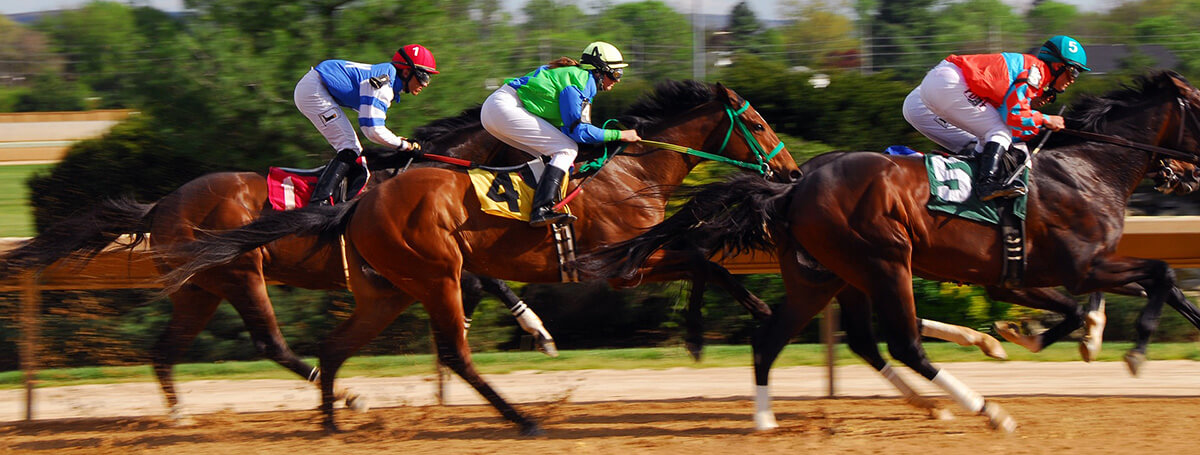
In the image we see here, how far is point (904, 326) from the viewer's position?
551cm

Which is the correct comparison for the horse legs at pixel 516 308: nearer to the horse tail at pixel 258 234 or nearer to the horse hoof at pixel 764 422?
the horse tail at pixel 258 234

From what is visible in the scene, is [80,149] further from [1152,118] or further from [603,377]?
[1152,118]

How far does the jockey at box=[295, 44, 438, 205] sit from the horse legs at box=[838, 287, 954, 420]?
8.52ft

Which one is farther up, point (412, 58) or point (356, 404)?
point (412, 58)

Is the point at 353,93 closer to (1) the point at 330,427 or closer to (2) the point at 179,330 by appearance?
(2) the point at 179,330

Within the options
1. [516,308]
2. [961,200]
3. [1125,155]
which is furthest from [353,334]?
[1125,155]

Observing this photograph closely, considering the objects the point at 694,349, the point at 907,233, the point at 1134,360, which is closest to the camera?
the point at 907,233

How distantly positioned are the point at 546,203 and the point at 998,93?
2.32 meters

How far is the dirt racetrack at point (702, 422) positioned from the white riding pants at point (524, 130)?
4.48 feet

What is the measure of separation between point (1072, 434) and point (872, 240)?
1.29 m

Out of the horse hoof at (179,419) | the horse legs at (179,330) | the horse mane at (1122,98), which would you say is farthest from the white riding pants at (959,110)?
the horse hoof at (179,419)

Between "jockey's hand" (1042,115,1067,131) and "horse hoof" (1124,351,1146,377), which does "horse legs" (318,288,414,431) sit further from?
"horse hoof" (1124,351,1146,377)

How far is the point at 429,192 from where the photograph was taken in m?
5.89

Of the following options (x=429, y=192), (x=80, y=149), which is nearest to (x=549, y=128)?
(x=429, y=192)
